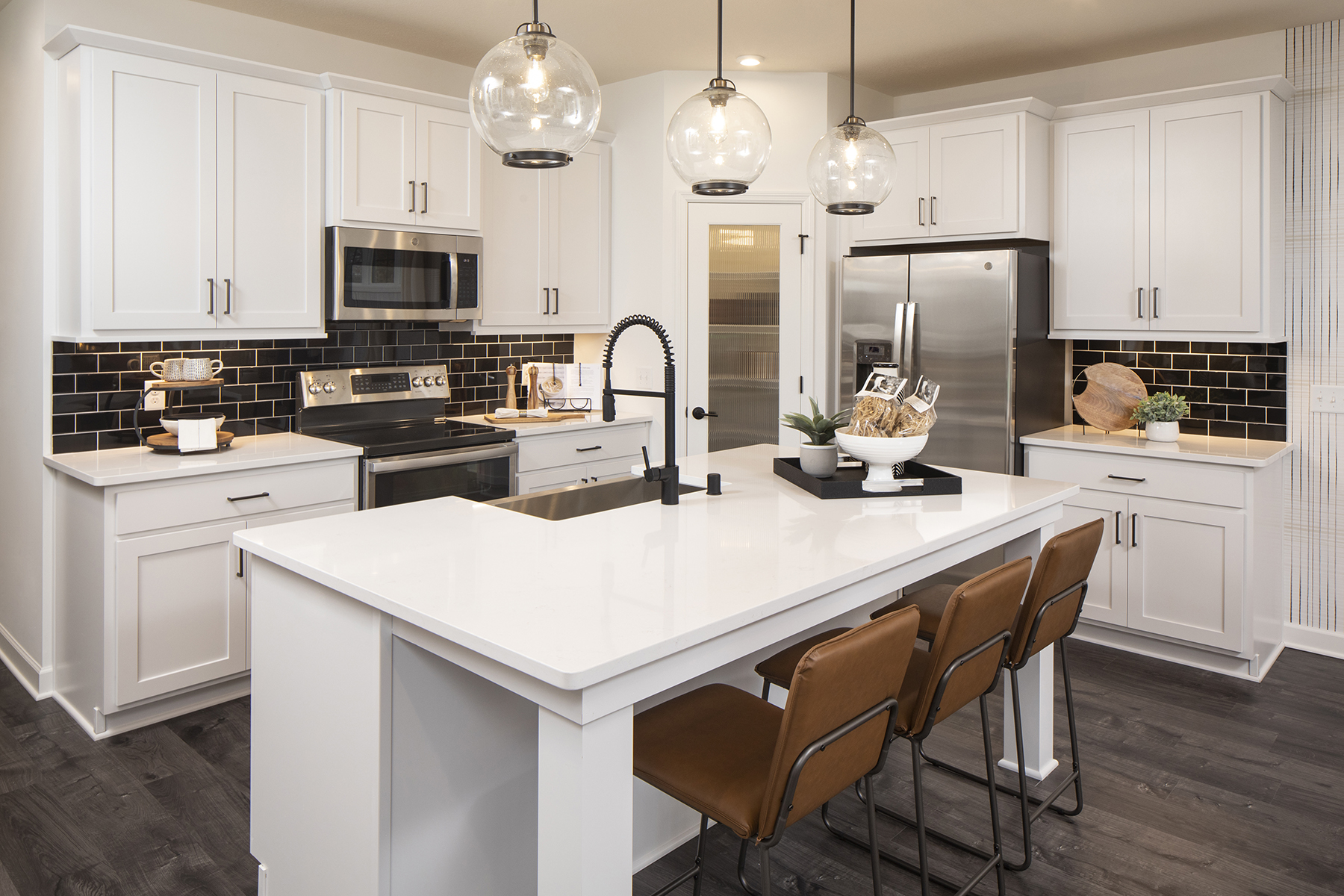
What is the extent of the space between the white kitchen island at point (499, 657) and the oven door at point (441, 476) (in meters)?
A: 1.30

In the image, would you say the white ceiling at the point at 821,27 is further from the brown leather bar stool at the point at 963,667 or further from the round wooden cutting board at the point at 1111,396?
the brown leather bar stool at the point at 963,667

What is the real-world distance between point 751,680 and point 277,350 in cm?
268

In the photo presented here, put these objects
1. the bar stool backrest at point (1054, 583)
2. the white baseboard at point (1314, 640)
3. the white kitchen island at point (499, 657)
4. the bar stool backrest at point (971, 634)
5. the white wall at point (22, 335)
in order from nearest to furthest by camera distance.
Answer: the white kitchen island at point (499, 657) → the bar stool backrest at point (971, 634) → the bar stool backrest at point (1054, 583) → the white wall at point (22, 335) → the white baseboard at point (1314, 640)

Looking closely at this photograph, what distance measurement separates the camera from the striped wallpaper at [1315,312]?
3869 mm

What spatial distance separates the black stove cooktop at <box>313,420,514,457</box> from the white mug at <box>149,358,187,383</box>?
0.64 m

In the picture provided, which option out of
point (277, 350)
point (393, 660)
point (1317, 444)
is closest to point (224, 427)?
point (277, 350)

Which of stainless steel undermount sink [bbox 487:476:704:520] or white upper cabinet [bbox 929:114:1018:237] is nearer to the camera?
stainless steel undermount sink [bbox 487:476:704:520]

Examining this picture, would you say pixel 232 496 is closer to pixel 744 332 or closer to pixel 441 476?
pixel 441 476

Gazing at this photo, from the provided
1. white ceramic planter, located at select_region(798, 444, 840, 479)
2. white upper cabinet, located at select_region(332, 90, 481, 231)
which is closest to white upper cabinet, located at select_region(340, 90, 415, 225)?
white upper cabinet, located at select_region(332, 90, 481, 231)

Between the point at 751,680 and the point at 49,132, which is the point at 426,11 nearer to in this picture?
the point at 49,132

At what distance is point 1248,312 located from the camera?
3768mm

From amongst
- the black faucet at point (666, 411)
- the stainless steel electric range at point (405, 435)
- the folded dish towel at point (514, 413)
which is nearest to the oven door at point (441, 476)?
the stainless steel electric range at point (405, 435)

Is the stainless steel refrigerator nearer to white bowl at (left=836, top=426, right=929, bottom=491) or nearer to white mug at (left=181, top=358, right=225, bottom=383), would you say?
white bowl at (left=836, top=426, right=929, bottom=491)

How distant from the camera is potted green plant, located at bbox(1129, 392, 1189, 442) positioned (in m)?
3.99
